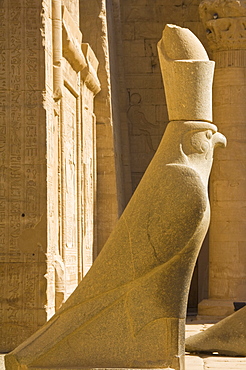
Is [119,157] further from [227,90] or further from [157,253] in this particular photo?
[157,253]

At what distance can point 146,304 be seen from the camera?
6102 millimetres

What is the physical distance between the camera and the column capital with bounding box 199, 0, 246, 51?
45.4ft

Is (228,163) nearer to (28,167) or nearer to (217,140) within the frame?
(28,167)

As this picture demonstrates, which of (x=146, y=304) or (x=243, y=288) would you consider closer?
(x=146, y=304)

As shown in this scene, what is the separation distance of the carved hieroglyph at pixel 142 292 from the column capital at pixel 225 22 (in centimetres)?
823

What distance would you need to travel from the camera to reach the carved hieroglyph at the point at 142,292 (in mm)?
6031

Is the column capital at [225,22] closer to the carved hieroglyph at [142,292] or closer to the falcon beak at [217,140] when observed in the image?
the falcon beak at [217,140]

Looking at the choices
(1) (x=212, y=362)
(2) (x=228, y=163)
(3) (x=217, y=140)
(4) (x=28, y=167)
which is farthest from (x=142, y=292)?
(2) (x=228, y=163)

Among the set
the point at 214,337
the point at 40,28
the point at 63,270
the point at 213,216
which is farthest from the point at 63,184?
the point at 213,216

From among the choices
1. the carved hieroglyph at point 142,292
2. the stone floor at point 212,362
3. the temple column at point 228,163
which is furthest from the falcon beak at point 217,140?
the temple column at point 228,163

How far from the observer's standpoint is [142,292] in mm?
6098

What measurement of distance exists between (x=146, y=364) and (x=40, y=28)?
14.9ft

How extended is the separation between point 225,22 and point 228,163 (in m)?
2.52

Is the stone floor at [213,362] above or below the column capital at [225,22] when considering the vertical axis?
below
